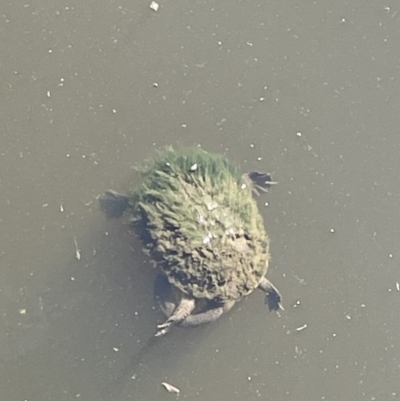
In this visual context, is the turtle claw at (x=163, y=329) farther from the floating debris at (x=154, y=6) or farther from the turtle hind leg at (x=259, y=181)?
the floating debris at (x=154, y=6)

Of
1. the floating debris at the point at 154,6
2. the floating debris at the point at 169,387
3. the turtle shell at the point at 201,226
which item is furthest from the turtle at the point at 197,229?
the floating debris at the point at 154,6

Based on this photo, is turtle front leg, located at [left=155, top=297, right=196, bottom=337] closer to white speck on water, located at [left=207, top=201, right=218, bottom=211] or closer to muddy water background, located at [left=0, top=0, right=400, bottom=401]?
muddy water background, located at [left=0, top=0, right=400, bottom=401]

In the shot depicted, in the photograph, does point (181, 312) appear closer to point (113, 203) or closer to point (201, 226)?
point (201, 226)

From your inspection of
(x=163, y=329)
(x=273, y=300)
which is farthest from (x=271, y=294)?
(x=163, y=329)

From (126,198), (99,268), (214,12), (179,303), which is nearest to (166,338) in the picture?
(179,303)

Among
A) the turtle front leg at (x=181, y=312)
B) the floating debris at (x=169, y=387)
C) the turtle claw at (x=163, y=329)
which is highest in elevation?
the turtle front leg at (x=181, y=312)

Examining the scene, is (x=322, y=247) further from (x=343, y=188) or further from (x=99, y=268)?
(x=99, y=268)
